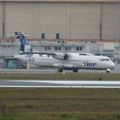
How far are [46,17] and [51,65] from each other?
43543 mm

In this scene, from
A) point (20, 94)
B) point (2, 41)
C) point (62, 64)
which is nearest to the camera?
point (20, 94)

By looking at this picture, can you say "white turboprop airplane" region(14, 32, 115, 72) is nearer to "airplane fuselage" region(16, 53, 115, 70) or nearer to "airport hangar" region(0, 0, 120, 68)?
"airplane fuselage" region(16, 53, 115, 70)

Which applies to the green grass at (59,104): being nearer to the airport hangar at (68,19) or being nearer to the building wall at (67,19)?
the airport hangar at (68,19)

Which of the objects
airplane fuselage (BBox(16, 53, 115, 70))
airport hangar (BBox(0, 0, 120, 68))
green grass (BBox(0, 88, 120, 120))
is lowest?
green grass (BBox(0, 88, 120, 120))

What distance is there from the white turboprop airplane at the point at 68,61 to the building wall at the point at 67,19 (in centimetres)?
3679

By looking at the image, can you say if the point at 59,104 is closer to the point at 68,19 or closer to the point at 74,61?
the point at 74,61

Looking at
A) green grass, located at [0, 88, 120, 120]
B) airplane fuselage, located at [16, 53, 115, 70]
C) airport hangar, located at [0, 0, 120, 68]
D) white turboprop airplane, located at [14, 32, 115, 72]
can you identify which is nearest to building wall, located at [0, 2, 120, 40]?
airport hangar, located at [0, 0, 120, 68]

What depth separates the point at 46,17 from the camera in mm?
143125

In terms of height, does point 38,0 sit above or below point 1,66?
above

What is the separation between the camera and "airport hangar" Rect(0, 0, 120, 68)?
466 ft

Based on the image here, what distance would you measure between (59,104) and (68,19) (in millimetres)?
115068

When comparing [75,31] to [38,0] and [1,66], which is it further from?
[1,66]

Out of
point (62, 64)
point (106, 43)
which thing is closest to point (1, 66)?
point (62, 64)

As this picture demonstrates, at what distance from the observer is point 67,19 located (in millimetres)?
143375
